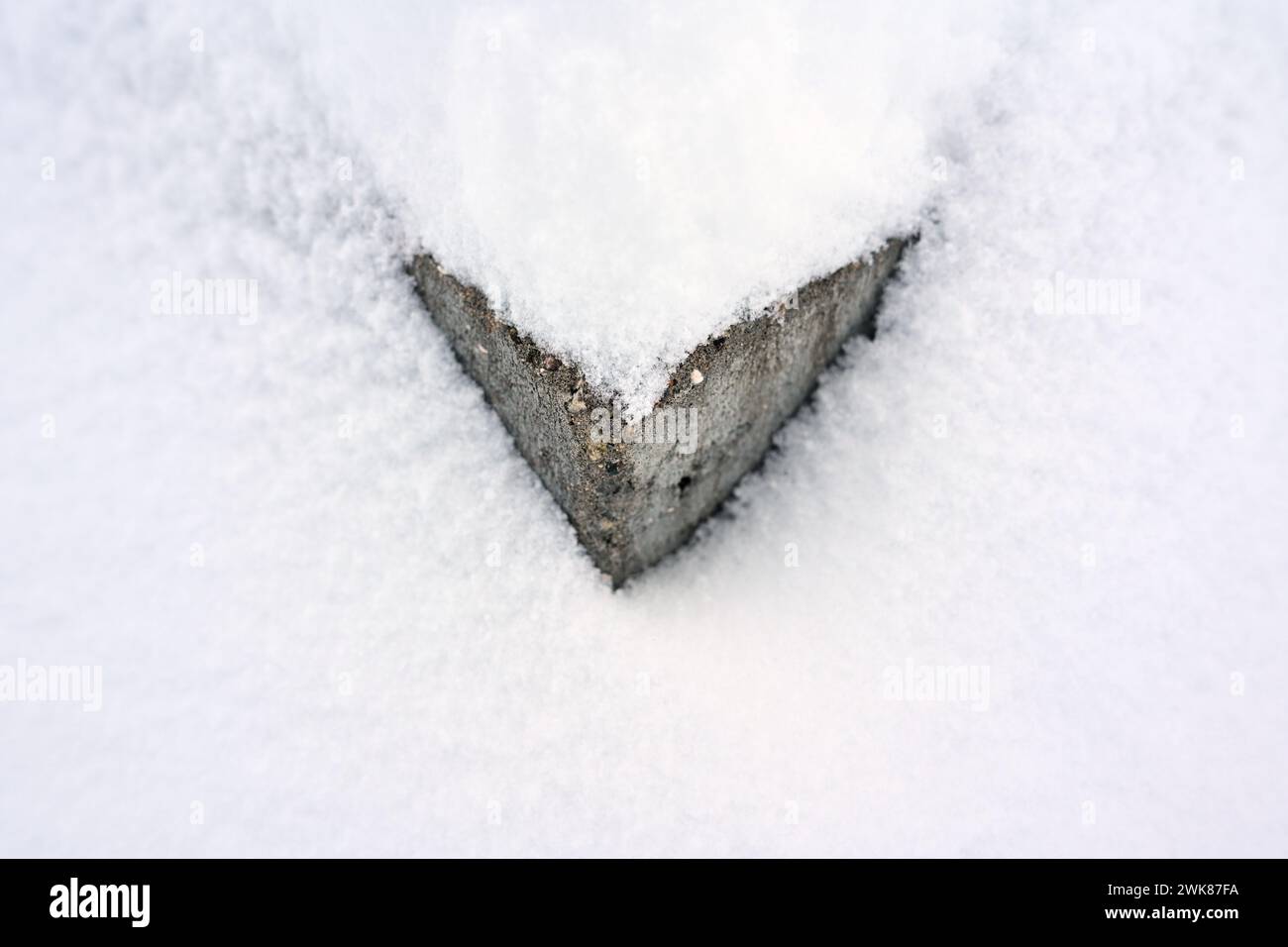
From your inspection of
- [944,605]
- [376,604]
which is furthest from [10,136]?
[944,605]

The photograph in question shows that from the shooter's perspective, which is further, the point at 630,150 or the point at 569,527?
the point at 569,527

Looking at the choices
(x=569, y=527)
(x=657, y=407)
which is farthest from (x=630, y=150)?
(x=569, y=527)

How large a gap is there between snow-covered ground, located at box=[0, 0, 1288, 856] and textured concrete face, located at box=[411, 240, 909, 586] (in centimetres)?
8

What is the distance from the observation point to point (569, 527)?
1827 mm

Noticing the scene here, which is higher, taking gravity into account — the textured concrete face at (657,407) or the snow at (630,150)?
the snow at (630,150)

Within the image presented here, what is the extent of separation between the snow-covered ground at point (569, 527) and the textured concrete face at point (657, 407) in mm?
77

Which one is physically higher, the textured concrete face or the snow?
the snow

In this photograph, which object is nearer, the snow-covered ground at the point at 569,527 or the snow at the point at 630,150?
the snow at the point at 630,150

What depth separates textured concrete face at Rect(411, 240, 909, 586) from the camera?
1559 millimetres

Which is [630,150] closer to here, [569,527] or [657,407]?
[657,407]

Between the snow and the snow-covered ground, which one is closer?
the snow

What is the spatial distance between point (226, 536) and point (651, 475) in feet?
2.76

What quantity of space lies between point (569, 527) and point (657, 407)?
40 cm

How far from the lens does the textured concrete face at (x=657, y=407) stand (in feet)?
5.11
